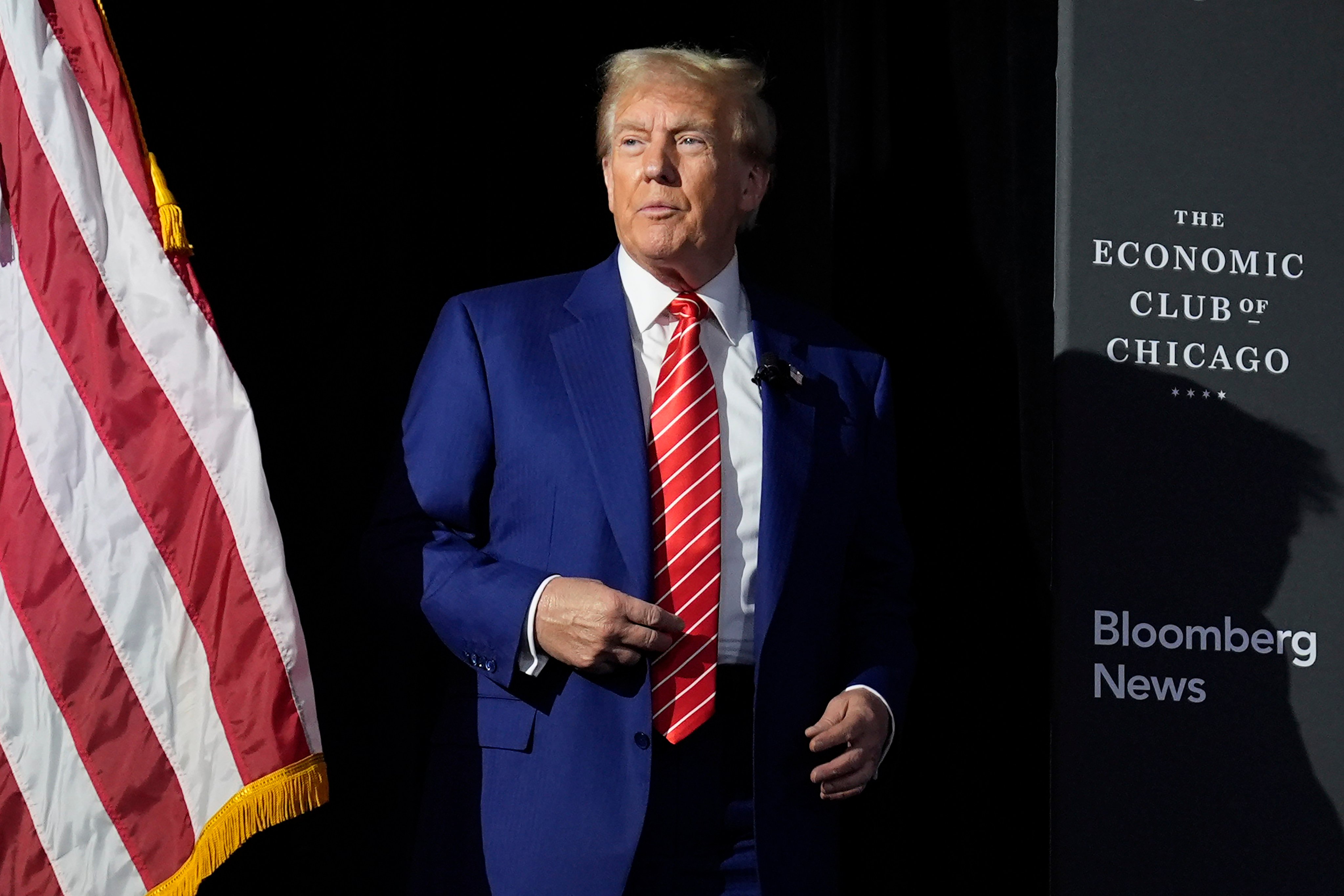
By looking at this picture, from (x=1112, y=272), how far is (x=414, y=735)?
161cm

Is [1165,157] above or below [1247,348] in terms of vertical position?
above

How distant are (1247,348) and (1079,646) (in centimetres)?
65

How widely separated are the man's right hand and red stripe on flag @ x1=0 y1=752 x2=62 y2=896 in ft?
2.51

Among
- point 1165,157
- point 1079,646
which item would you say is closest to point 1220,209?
point 1165,157

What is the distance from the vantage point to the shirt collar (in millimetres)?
2551

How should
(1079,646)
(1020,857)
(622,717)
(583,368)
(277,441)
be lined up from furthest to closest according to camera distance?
(1020,857), (277,441), (1079,646), (583,368), (622,717)

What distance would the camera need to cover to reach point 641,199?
2574 millimetres

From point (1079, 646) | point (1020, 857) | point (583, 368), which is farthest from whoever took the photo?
point (1020, 857)

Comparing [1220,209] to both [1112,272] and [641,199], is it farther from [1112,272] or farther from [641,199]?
[641,199]

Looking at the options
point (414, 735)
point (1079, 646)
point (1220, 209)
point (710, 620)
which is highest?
point (1220, 209)

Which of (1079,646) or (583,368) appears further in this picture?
(1079,646)

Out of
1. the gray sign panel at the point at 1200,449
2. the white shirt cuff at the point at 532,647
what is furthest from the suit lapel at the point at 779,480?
the gray sign panel at the point at 1200,449

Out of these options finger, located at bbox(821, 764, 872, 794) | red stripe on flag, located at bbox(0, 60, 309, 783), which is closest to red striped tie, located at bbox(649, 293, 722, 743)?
finger, located at bbox(821, 764, 872, 794)

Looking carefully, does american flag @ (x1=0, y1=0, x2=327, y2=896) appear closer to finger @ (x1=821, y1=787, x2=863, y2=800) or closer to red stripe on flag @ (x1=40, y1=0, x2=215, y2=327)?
red stripe on flag @ (x1=40, y1=0, x2=215, y2=327)
